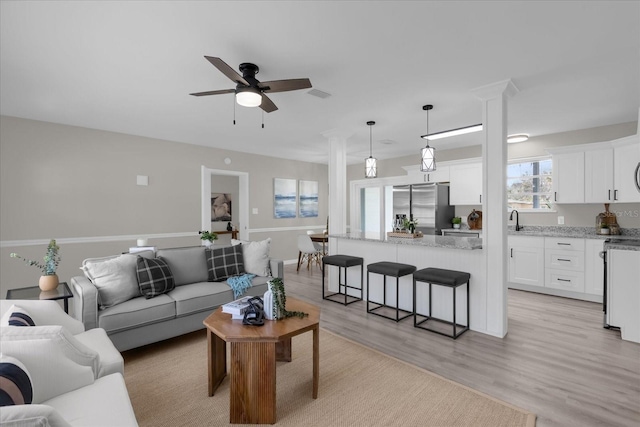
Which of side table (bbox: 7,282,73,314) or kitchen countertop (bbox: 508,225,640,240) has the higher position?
kitchen countertop (bbox: 508,225,640,240)

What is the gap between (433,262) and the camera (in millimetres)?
3678

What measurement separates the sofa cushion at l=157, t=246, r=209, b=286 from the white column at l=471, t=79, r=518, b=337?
3209mm

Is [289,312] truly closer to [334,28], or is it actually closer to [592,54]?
[334,28]

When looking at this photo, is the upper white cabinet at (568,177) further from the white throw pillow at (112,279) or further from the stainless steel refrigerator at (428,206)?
the white throw pillow at (112,279)

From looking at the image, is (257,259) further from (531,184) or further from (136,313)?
(531,184)

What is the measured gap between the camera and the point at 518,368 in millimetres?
2525

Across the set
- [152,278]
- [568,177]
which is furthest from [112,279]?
[568,177]

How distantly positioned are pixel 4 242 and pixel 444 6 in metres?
5.82

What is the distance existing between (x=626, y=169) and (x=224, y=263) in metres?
5.57

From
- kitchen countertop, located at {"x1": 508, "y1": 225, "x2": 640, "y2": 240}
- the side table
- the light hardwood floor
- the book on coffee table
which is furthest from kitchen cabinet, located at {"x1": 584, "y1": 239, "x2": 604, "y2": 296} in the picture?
the side table

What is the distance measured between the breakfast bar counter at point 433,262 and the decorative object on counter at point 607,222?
7.98ft

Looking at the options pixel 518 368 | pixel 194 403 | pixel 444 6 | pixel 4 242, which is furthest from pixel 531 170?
pixel 4 242

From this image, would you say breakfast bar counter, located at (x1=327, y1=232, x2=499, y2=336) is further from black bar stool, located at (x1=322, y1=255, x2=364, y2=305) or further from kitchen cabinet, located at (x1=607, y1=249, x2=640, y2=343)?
kitchen cabinet, located at (x1=607, y1=249, x2=640, y2=343)

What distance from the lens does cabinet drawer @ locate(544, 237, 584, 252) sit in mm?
4376
